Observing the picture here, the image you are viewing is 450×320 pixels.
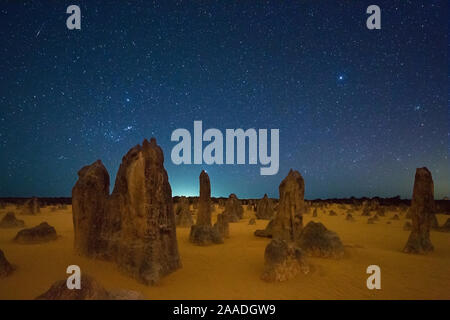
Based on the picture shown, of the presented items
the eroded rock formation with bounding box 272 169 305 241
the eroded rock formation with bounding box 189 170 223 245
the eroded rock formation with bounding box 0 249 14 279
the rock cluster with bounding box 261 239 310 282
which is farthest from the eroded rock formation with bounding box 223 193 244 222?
Answer: the eroded rock formation with bounding box 0 249 14 279

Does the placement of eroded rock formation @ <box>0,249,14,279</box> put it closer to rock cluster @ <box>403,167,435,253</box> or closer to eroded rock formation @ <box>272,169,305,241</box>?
eroded rock formation @ <box>272,169,305,241</box>

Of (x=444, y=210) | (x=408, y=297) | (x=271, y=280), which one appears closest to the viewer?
(x=408, y=297)

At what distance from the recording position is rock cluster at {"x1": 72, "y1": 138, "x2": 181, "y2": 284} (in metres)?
8.38

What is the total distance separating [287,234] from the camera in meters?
14.9

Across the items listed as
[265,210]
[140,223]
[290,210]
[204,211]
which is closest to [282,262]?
[140,223]

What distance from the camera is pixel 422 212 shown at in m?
12.7

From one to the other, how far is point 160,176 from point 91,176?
4.15 metres

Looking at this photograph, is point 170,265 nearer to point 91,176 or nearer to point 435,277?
point 91,176

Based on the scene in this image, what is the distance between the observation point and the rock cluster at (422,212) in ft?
40.9

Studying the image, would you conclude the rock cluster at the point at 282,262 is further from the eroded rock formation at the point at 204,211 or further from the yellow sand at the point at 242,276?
the eroded rock formation at the point at 204,211

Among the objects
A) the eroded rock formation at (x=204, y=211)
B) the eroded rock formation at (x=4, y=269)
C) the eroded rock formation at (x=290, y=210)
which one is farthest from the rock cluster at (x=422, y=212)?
the eroded rock formation at (x=4, y=269)

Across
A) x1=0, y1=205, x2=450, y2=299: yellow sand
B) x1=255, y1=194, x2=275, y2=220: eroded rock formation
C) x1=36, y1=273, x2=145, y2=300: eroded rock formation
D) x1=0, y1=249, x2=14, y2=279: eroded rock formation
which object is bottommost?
x1=255, y1=194, x2=275, y2=220: eroded rock formation

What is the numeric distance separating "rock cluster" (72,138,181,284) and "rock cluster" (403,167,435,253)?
38.4 feet
